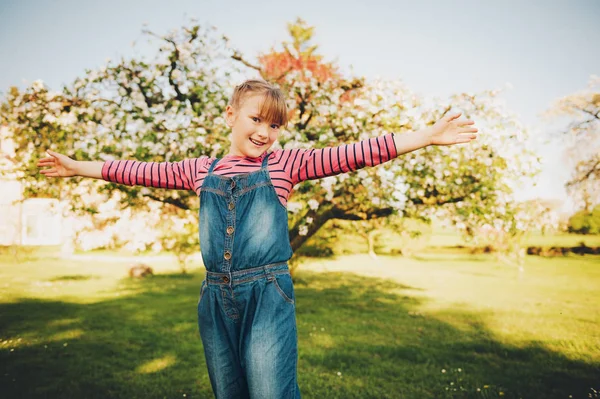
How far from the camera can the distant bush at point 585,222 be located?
1238 inches

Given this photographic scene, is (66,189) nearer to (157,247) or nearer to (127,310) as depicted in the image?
(127,310)

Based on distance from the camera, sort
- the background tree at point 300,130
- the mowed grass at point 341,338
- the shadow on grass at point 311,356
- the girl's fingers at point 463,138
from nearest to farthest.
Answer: the girl's fingers at point 463,138 < the shadow on grass at point 311,356 < the mowed grass at point 341,338 < the background tree at point 300,130

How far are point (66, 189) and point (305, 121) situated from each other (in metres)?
4.82

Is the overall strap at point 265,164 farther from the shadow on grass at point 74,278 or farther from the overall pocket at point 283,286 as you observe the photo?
the shadow on grass at point 74,278

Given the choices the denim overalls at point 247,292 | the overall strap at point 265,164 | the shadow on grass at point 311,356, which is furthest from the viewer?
the shadow on grass at point 311,356

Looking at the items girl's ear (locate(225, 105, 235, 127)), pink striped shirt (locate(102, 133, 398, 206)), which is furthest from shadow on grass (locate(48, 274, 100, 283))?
girl's ear (locate(225, 105, 235, 127))

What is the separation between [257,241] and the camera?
2055mm

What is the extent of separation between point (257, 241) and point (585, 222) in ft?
126

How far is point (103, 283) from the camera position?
14.8 metres

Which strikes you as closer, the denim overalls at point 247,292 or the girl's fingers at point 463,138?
the denim overalls at point 247,292

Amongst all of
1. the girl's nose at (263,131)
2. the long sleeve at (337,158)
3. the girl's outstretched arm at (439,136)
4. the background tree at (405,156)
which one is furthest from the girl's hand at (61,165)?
the background tree at (405,156)

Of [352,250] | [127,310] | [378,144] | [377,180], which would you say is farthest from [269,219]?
[352,250]

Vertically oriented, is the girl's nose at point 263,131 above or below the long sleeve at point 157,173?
above

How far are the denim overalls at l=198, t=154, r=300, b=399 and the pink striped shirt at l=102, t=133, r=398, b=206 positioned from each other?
0.29 feet
